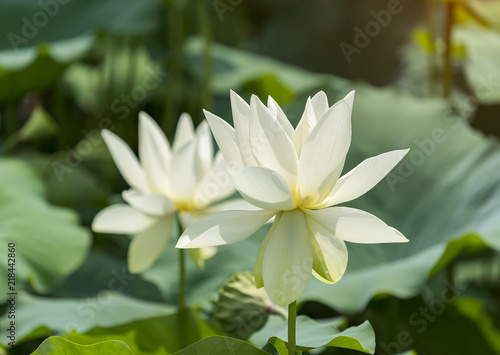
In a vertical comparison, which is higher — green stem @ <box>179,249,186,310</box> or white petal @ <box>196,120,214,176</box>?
white petal @ <box>196,120,214,176</box>

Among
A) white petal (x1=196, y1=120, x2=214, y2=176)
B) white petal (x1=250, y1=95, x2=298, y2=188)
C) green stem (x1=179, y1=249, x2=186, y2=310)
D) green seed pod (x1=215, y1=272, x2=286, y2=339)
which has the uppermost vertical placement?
white petal (x1=250, y1=95, x2=298, y2=188)

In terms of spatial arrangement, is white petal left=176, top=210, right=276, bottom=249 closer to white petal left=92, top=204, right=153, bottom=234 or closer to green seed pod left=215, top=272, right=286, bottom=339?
green seed pod left=215, top=272, right=286, bottom=339

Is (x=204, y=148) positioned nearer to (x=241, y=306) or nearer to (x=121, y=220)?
(x=121, y=220)

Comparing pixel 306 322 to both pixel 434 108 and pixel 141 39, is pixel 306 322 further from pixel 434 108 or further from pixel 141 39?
pixel 141 39

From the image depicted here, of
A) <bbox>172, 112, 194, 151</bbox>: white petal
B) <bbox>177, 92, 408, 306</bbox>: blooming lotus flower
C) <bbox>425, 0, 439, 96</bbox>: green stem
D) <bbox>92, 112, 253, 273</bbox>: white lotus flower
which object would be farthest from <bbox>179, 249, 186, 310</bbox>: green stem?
<bbox>425, 0, 439, 96</bbox>: green stem

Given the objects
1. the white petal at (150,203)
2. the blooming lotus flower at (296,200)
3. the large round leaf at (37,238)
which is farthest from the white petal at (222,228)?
the large round leaf at (37,238)

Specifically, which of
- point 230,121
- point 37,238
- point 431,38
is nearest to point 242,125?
point 37,238
